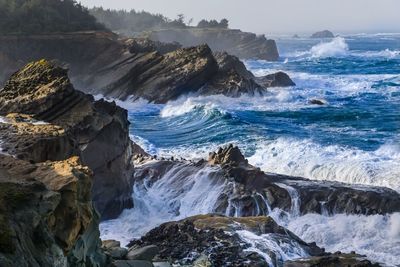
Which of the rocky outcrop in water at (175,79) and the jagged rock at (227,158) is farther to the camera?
the rocky outcrop in water at (175,79)

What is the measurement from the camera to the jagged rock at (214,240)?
9.85 m

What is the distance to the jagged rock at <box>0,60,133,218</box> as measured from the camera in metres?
13.1

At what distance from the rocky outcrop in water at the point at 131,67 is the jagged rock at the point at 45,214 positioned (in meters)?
26.3

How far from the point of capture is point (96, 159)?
13.5 meters

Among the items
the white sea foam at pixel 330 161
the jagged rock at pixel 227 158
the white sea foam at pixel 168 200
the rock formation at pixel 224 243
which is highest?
the jagged rock at pixel 227 158

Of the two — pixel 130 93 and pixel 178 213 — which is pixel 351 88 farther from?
pixel 178 213

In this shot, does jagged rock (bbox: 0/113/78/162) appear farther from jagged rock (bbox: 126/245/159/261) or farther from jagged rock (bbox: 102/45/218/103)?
jagged rock (bbox: 102/45/218/103)

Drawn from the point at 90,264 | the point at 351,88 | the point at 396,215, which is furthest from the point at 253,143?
the point at 351,88

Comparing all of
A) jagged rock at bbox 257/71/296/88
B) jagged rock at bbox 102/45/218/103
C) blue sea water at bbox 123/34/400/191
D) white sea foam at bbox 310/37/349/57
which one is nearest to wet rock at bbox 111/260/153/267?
blue sea water at bbox 123/34/400/191

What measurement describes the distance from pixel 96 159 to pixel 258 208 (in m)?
4.19

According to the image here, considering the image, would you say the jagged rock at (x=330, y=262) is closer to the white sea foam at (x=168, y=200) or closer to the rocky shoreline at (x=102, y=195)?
the rocky shoreline at (x=102, y=195)

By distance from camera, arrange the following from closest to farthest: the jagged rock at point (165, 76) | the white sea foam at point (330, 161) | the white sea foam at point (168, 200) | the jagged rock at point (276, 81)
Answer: the white sea foam at point (168, 200) < the white sea foam at point (330, 161) < the jagged rock at point (165, 76) < the jagged rock at point (276, 81)

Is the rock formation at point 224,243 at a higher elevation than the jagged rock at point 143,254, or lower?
lower

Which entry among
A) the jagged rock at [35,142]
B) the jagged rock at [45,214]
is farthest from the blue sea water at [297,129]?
the jagged rock at [45,214]
